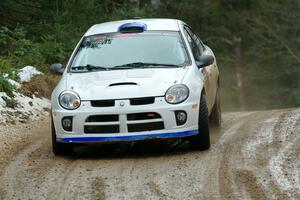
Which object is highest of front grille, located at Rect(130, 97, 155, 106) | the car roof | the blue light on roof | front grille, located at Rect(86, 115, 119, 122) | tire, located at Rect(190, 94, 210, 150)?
the blue light on roof

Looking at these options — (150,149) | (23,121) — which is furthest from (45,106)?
(150,149)

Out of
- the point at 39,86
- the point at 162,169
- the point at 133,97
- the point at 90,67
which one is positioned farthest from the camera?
the point at 39,86

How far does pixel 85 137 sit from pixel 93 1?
12946 mm

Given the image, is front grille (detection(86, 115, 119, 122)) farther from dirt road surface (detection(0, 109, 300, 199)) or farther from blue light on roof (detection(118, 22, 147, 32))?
blue light on roof (detection(118, 22, 147, 32))

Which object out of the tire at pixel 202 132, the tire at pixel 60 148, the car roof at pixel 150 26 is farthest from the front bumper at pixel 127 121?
the car roof at pixel 150 26

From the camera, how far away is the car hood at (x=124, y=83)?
8078 millimetres

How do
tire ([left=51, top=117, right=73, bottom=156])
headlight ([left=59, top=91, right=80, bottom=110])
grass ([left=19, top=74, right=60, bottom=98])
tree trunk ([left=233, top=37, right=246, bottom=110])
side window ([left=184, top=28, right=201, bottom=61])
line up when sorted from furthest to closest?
tree trunk ([left=233, top=37, right=246, bottom=110]) → grass ([left=19, top=74, right=60, bottom=98]) → side window ([left=184, top=28, right=201, bottom=61]) → tire ([left=51, top=117, right=73, bottom=156]) → headlight ([left=59, top=91, right=80, bottom=110])

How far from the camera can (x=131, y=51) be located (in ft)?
30.2

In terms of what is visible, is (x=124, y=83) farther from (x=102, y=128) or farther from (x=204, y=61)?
(x=204, y=61)

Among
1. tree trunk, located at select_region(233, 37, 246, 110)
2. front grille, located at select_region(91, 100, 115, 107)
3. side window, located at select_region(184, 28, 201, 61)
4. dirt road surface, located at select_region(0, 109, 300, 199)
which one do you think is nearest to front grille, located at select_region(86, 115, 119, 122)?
front grille, located at select_region(91, 100, 115, 107)

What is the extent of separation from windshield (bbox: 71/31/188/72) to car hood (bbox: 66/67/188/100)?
0.93ft

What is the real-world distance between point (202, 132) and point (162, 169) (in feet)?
3.41

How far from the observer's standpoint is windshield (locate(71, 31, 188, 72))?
354 inches

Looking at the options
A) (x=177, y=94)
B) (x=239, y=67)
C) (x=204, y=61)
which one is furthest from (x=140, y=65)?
(x=239, y=67)
